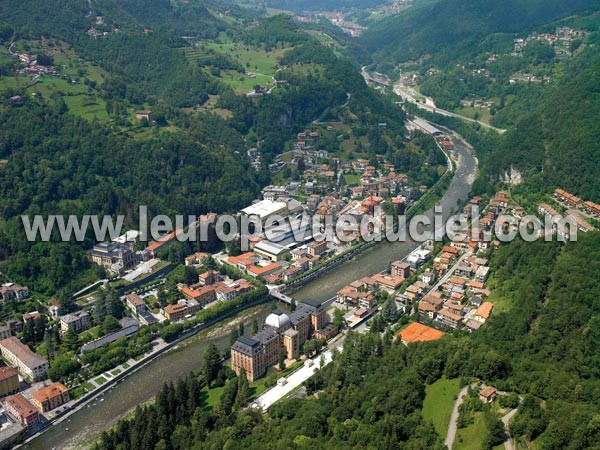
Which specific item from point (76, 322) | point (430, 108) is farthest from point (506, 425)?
point (430, 108)

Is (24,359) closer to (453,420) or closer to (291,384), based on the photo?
(291,384)

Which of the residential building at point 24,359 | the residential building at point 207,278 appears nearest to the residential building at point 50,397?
the residential building at point 24,359

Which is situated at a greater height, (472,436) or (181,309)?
(472,436)

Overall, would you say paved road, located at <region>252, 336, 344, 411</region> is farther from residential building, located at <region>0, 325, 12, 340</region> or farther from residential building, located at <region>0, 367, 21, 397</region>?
residential building, located at <region>0, 325, 12, 340</region>

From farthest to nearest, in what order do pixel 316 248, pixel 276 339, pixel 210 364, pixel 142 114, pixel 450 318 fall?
pixel 142 114, pixel 316 248, pixel 450 318, pixel 276 339, pixel 210 364

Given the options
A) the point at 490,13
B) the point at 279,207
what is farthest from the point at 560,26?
the point at 279,207

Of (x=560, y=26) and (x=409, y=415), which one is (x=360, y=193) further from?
(x=560, y=26)
